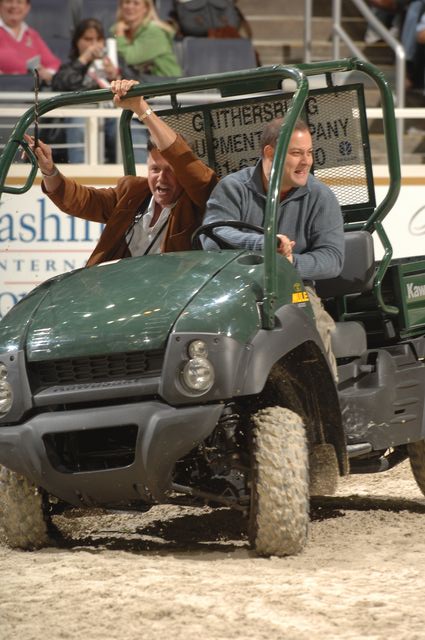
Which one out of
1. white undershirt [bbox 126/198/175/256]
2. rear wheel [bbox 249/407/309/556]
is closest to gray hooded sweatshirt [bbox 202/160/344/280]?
white undershirt [bbox 126/198/175/256]

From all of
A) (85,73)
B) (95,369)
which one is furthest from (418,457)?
(85,73)

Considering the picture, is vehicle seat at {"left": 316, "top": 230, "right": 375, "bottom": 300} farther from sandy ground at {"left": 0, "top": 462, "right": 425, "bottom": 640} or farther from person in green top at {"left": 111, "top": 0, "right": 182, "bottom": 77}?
person in green top at {"left": 111, "top": 0, "right": 182, "bottom": 77}

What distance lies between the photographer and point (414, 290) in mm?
5844

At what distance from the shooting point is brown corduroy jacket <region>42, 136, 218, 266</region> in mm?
5359

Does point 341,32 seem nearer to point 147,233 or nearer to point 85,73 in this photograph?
point 85,73

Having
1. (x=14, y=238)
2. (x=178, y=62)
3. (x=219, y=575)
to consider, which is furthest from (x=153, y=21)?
(x=219, y=575)

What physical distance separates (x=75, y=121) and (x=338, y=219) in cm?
567

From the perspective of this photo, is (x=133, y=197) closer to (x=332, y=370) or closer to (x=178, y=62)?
(x=332, y=370)

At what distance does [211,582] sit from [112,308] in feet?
3.35

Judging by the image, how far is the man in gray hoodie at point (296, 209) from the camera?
16.9 ft

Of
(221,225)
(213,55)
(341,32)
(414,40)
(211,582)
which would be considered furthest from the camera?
(414,40)


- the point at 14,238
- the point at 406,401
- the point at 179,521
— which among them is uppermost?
the point at 14,238

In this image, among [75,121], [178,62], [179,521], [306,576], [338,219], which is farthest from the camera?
[178,62]

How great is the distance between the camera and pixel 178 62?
39.1 feet
